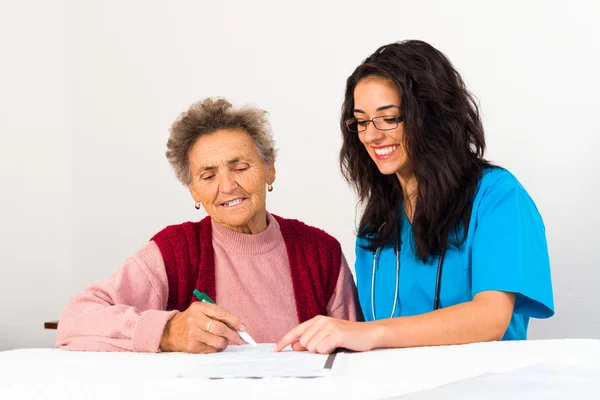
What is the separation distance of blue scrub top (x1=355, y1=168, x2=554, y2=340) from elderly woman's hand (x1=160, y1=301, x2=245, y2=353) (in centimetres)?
57

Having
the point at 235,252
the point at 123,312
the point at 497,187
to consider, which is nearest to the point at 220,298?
the point at 235,252

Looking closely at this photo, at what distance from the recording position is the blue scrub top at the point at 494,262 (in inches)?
67.9

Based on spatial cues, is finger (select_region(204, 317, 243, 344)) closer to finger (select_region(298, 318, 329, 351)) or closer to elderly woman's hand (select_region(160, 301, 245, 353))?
elderly woman's hand (select_region(160, 301, 245, 353))

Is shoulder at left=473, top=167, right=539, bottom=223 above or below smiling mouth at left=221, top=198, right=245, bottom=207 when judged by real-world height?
above

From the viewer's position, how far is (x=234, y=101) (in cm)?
354

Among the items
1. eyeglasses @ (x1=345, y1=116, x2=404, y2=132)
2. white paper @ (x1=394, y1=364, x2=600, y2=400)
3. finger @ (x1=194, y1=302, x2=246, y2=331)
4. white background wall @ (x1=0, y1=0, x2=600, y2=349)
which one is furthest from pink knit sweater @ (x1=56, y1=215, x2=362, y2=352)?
white background wall @ (x1=0, y1=0, x2=600, y2=349)

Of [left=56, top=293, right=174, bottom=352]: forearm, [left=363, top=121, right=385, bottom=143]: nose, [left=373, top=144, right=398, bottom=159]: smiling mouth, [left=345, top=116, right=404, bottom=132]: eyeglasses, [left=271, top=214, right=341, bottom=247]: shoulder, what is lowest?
[left=56, top=293, right=174, bottom=352]: forearm

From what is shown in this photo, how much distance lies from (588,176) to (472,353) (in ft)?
5.33

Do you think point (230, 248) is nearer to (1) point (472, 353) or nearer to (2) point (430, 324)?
(2) point (430, 324)

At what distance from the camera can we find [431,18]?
3119 mm

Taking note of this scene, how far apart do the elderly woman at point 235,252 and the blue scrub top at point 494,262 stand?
0.79 feet

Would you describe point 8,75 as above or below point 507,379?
above

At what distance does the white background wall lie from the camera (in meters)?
2.86

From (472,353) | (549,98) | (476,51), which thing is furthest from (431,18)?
(472,353)
